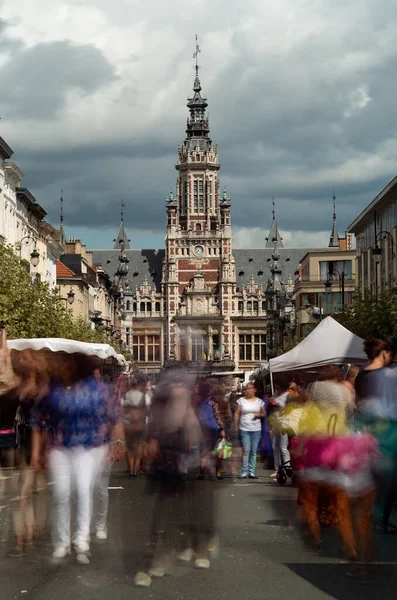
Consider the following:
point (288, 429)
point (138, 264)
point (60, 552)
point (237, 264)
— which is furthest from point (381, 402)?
point (138, 264)

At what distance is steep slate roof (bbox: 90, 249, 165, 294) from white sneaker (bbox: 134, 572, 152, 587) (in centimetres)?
13941

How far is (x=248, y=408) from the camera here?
65.3ft

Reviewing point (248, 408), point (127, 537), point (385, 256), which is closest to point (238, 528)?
point (127, 537)

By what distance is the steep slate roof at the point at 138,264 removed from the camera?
151 meters

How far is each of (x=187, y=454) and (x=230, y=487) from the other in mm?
8883

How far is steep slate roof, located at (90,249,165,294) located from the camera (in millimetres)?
150875

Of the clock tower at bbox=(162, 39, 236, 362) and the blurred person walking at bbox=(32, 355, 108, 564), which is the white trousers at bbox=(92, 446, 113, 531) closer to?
the blurred person walking at bbox=(32, 355, 108, 564)

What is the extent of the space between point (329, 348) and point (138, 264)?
13117 cm

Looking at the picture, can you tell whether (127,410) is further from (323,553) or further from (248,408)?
(323,553)

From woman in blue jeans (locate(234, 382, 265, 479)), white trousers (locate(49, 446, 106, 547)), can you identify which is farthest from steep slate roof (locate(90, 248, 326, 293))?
white trousers (locate(49, 446, 106, 547))

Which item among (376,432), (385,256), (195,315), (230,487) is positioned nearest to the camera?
(376,432)

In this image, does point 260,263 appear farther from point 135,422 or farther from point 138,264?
point 135,422

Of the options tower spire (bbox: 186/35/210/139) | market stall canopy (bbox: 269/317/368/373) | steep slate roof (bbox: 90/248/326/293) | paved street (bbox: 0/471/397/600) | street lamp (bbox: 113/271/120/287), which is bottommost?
paved street (bbox: 0/471/397/600)

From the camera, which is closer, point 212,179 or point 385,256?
point 385,256
